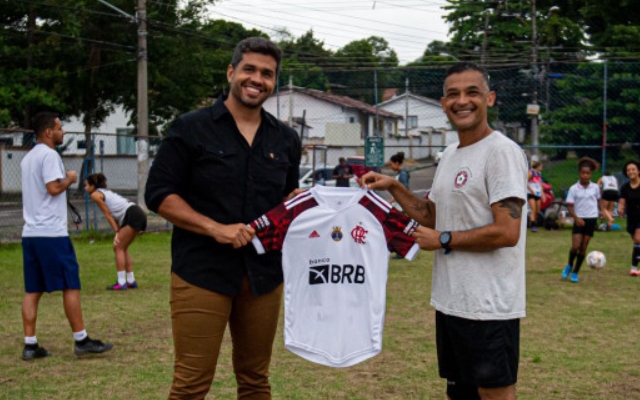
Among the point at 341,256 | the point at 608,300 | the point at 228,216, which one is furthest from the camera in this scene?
the point at 608,300

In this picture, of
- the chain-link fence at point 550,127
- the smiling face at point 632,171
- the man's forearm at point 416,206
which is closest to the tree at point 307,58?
the chain-link fence at point 550,127

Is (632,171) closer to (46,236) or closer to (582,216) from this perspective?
(582,216)

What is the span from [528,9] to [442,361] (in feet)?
129

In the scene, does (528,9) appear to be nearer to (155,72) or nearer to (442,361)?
(155,72)

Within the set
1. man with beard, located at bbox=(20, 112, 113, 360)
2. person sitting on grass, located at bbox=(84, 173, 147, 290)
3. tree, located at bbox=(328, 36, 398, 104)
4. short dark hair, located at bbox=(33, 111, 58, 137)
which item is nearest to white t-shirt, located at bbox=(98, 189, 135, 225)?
person sitting on grass, located at bbox=(84, 173, 147, 290)

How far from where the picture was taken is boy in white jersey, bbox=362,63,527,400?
396 centimetres

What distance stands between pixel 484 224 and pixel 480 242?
0.11 meters

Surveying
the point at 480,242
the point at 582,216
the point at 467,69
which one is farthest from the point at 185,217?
the point at 582,216

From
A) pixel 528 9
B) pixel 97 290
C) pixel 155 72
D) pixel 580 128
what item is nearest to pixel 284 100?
pixel 528 9

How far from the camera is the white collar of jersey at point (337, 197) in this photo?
14.8 ft

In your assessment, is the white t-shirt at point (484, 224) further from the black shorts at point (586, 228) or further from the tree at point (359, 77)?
the tree at point (359, 77)

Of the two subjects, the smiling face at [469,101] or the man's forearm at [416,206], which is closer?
the smiling face at [469,101]

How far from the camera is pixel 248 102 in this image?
421 cm

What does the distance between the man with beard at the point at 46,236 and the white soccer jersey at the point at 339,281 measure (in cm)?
381
